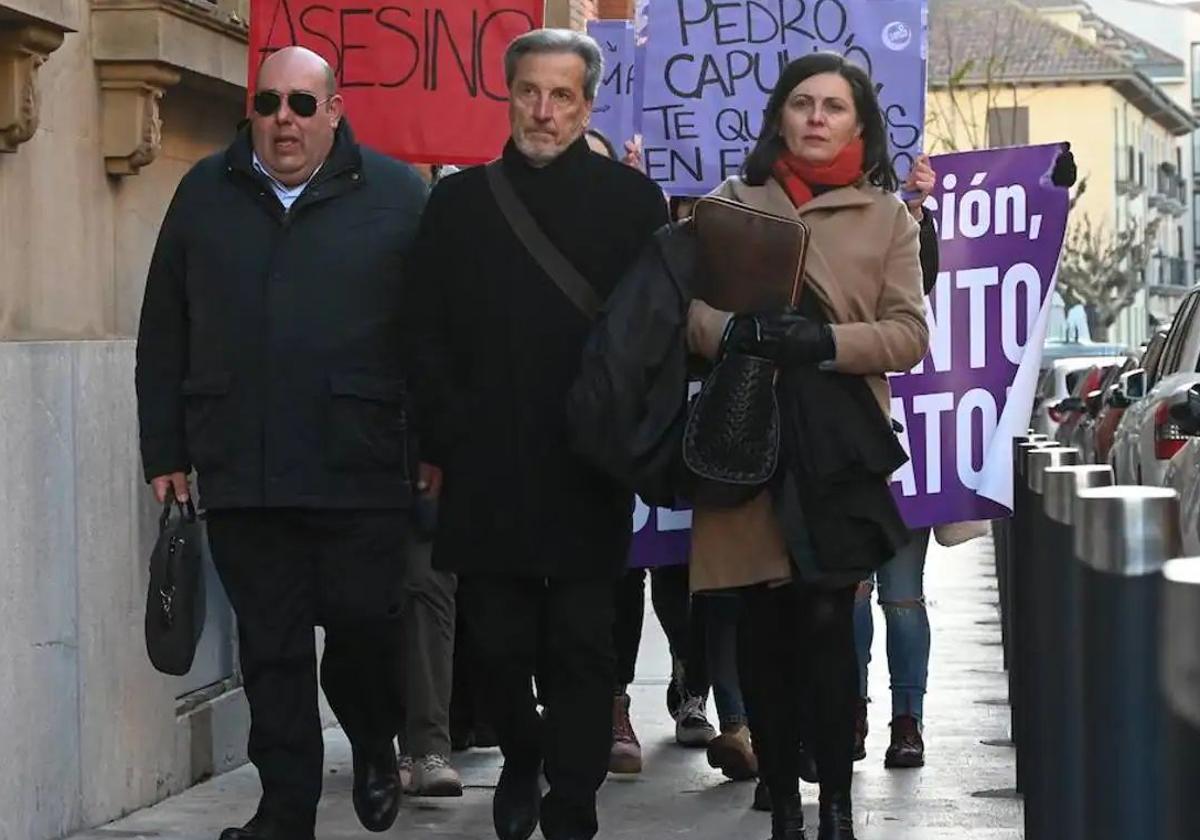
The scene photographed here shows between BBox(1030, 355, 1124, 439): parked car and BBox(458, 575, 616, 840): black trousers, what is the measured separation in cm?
2081

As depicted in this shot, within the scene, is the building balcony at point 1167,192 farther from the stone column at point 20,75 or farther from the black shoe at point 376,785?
the stone column at point 20,75

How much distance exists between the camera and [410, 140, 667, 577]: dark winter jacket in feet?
20.6

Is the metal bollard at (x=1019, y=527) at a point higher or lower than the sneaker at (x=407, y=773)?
higher

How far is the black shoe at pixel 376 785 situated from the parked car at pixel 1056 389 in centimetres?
2057

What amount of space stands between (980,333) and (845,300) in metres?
2.18

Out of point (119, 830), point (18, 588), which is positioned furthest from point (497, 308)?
point (119, 830)

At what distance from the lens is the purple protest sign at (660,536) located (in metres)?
A: 8.02

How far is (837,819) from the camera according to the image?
20.4 feet

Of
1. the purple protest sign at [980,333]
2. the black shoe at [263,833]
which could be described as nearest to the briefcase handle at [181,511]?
the black shoe at [263,833]

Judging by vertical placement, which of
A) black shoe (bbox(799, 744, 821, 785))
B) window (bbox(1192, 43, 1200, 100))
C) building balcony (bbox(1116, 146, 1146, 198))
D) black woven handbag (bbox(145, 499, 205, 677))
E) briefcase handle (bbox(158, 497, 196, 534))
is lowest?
black shoe (bbox(799, 744, 821, 785))

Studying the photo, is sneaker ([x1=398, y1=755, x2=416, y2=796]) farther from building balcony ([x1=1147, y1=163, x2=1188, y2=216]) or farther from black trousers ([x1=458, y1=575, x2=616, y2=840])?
building balcony ([x1=1147, y1=163, x2=1188, y2=216])

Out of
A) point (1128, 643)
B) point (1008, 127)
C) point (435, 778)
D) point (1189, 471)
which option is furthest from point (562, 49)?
point (1008, 127)

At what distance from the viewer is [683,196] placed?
27.7 feet

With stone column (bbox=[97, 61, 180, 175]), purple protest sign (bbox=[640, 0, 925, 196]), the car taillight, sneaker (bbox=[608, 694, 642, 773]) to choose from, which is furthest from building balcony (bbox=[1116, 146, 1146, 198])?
stone column (bbox=[97, 61, 180, 175])
